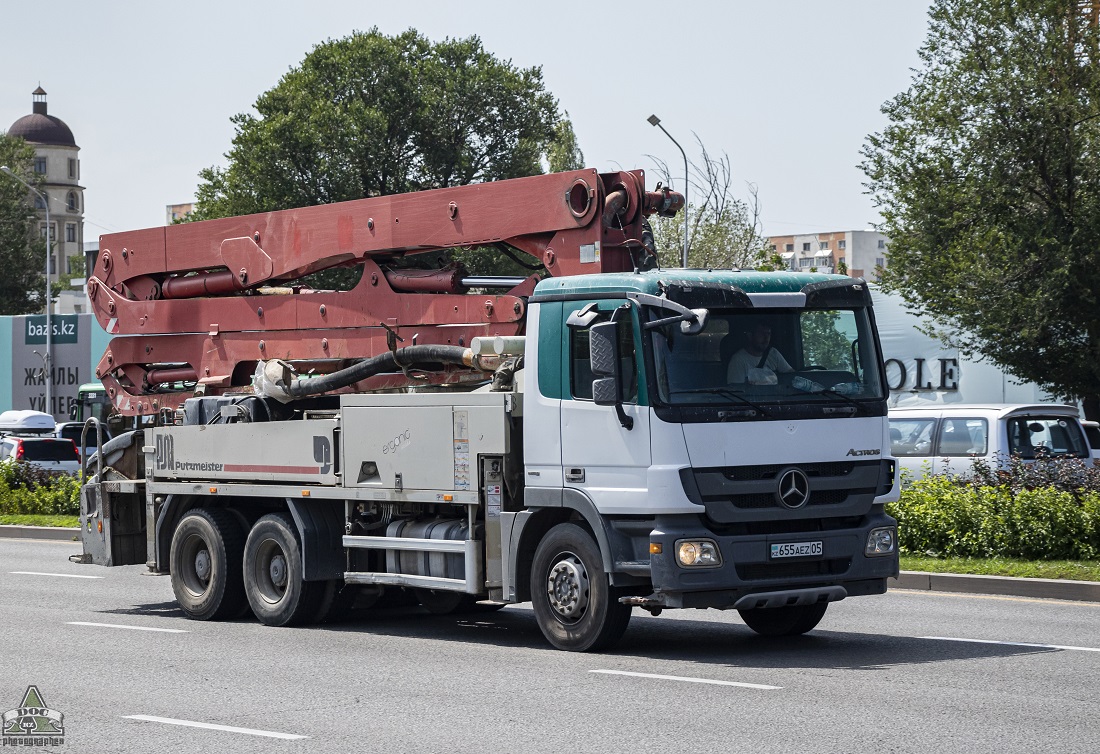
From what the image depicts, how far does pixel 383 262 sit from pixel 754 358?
12.7 ft

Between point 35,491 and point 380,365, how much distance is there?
682 inches

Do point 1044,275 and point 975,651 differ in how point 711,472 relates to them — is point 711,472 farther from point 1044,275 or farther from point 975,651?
point 1044,275

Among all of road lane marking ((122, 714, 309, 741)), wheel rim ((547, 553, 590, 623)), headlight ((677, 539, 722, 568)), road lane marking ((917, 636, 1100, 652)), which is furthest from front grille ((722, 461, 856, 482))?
road lane marking ((122, 714, 309, 741))

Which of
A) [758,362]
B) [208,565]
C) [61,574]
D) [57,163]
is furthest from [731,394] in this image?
[57,163]

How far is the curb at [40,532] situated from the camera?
24.0 meters

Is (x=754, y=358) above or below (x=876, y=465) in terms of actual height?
above

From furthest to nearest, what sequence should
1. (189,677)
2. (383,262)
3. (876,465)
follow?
(383,262) → (876,465) → (189,677)

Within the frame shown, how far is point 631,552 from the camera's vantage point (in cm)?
1004

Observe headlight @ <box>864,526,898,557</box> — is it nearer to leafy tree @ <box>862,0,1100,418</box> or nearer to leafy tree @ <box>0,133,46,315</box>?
leafy tree @ <box>862,0,1100,418</box>

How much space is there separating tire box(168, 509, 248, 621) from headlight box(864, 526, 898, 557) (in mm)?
5577

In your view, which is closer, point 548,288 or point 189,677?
point 189,677

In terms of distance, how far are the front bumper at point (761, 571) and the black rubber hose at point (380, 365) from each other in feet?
8.34

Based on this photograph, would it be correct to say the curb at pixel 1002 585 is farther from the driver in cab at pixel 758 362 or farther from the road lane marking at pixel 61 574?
the road lane marking at pixel 61 574

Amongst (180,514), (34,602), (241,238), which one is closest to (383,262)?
(241,238)
